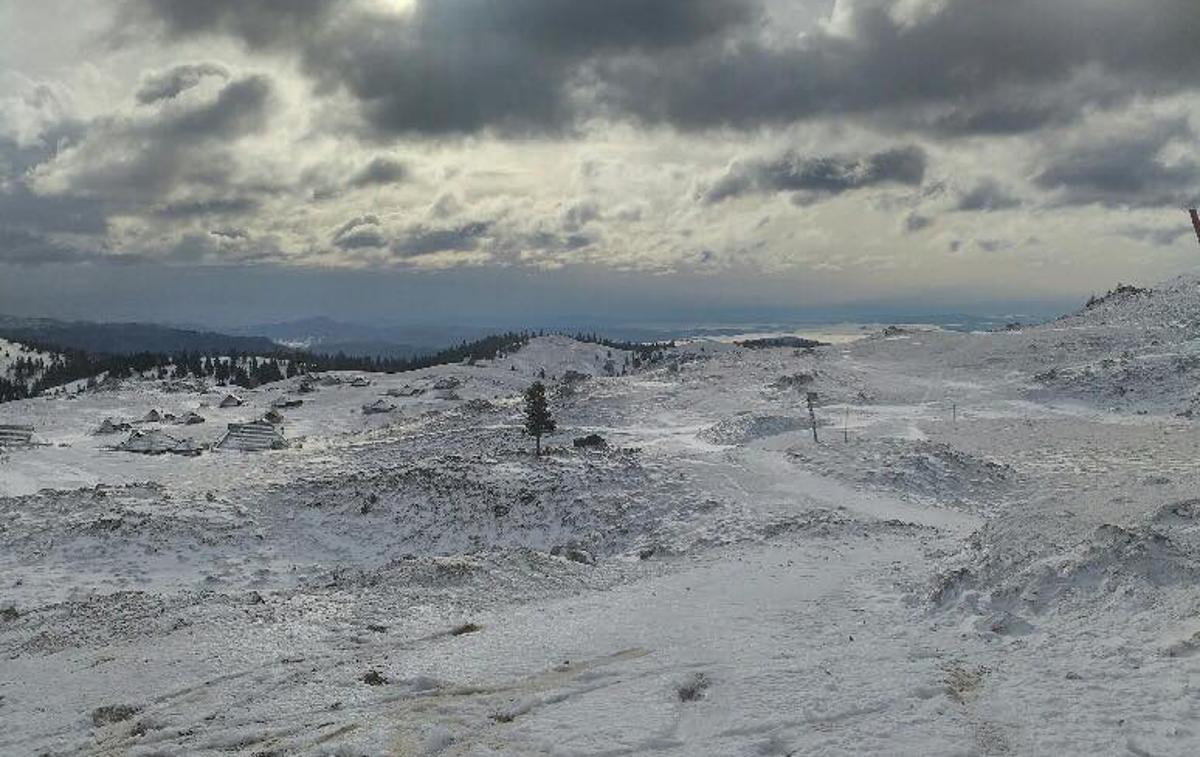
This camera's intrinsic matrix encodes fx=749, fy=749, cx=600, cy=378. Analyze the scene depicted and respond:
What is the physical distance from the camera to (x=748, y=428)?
2315 inches

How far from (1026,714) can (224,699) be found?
13.0m

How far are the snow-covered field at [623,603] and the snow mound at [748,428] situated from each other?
3.18 m

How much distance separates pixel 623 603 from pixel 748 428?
4116 cm

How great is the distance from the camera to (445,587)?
2086cm

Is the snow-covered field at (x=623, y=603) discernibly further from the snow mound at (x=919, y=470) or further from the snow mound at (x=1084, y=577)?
the snow mound at (x=919, y=470)

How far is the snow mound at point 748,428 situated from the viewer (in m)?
56.9

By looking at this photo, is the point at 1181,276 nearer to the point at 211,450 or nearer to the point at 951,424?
the point at 951,424

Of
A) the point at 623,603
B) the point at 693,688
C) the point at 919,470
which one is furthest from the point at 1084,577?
the point at 919,470

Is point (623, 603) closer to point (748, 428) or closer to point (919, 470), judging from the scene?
point (919, 470)

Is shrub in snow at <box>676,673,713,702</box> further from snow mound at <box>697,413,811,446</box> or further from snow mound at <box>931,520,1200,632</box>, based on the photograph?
snow mound at <box>697,413,811,446</box>

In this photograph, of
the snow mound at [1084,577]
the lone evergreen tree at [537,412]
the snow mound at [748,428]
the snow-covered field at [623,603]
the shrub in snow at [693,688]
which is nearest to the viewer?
the snow-covered field at [623,603]

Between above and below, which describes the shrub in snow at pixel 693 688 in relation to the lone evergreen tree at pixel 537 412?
below

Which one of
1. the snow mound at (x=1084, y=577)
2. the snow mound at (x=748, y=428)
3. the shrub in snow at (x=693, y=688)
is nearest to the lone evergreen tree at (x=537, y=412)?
the snow mound at (x=748, y=428)

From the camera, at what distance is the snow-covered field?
442 inches
